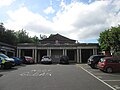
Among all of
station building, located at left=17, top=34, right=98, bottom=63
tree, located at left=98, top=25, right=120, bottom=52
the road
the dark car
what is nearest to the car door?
the road

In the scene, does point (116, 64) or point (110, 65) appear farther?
point (116, 64)

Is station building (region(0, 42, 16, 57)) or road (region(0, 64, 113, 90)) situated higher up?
station building (region(0, 42, 16, 57))

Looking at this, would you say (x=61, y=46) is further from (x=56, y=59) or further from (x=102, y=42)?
(x=102, y=42)

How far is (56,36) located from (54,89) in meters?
50.7

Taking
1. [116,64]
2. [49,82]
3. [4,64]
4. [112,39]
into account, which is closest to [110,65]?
[116,64]

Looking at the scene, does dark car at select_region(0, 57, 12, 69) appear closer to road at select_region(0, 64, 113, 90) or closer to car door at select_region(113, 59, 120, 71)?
road at select_region(0, 64, 113, 90)

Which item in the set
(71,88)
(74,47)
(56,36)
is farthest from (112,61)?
(56,36)

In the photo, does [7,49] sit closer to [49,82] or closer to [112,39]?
[112,39]

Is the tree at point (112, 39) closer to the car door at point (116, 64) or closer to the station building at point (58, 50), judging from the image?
the station building at point (58, 50)

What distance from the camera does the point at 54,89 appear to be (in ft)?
38.0

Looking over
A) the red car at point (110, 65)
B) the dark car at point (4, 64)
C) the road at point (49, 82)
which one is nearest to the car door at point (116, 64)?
the red car at point (110, 65)

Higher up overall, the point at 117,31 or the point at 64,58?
the point at 117,31

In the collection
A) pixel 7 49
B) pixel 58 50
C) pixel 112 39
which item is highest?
pixel 112 39

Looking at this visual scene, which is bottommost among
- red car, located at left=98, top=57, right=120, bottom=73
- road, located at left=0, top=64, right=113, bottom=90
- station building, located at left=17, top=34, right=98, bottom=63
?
road, located at left=0, top=64, right=113, bottom=90
